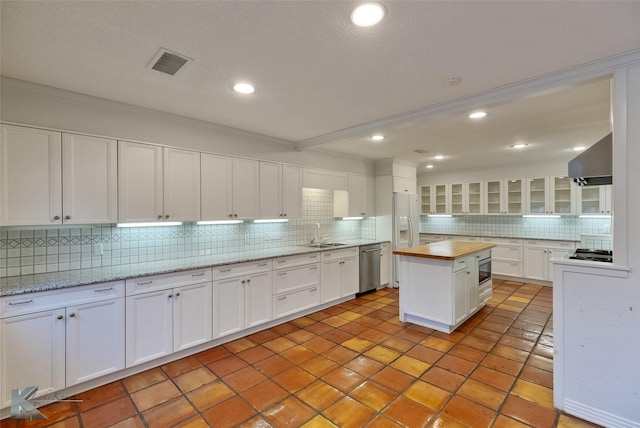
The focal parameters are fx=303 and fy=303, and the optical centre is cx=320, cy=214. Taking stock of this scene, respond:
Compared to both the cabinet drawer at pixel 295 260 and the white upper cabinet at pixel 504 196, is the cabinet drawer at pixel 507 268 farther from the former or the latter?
the cabinet drawer at pixel 295 260

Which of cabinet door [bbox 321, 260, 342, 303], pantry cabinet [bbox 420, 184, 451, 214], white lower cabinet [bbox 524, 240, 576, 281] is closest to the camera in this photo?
cabinet door [bbox 321, 260, 342, 303]

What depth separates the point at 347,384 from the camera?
8.46 feet

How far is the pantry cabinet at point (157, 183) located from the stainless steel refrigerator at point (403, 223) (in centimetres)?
358

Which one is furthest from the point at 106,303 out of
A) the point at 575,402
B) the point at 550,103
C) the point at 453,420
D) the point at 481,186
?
the point at 481,186

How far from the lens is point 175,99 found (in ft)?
9.34

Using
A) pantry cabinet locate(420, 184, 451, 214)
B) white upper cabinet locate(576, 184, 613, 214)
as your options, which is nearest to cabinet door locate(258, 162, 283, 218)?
pantry cabinet locate(420, 184, 451, 214)

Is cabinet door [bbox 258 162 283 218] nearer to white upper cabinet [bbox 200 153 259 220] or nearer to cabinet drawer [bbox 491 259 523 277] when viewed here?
white upper cabinet [bbox 200 153 259 220]

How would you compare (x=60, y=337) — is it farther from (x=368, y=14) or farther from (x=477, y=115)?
(x=477, y=115)

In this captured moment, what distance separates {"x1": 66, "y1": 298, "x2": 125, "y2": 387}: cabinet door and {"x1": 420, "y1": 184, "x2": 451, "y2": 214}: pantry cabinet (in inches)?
266

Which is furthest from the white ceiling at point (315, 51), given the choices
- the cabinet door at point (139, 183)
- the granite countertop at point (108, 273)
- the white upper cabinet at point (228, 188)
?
the granite countertop at point (108, 273)

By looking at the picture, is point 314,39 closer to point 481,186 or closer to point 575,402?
point 575,402

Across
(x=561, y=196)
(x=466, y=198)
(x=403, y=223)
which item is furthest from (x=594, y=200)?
(x=403, y=223)

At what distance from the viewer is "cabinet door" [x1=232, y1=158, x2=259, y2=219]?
3.78 m

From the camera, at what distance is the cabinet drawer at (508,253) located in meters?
6.02
